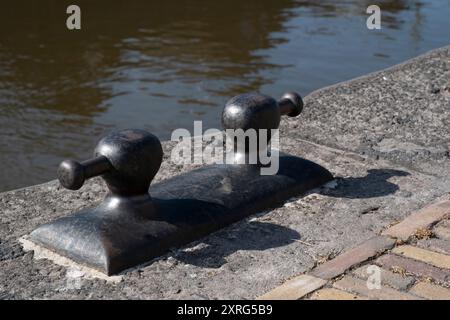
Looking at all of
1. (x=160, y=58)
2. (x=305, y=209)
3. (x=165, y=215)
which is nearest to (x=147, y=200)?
(x=165, y=215)

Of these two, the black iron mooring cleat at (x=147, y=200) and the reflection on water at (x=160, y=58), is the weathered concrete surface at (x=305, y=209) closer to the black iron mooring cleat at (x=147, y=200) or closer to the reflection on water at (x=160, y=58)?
the black iron mooring cleat at (x=147, y=200)

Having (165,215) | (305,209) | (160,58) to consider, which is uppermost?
(165,215)

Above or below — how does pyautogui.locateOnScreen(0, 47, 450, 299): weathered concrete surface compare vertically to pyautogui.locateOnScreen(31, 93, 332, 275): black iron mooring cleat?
below

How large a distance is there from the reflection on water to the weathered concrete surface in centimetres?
224

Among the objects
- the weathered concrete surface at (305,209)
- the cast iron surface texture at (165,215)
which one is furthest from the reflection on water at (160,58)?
the cast iron surface texture at (165,215)

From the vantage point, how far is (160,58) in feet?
32.0

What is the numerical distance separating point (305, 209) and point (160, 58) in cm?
597

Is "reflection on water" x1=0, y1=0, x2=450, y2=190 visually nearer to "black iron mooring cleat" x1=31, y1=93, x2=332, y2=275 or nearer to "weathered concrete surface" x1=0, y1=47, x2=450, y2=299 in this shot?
"weathered concrete surface" x1=0, y1=47, x2=450, y2=299

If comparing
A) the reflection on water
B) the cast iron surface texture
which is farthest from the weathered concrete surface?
the reflection on water

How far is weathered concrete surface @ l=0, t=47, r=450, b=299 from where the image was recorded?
3.31m

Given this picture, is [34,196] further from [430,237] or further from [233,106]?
[430,237]

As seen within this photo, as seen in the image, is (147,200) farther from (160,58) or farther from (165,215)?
(160,58)

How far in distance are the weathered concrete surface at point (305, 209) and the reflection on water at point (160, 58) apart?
7.36 feet

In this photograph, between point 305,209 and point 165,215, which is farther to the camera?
point 305,209
